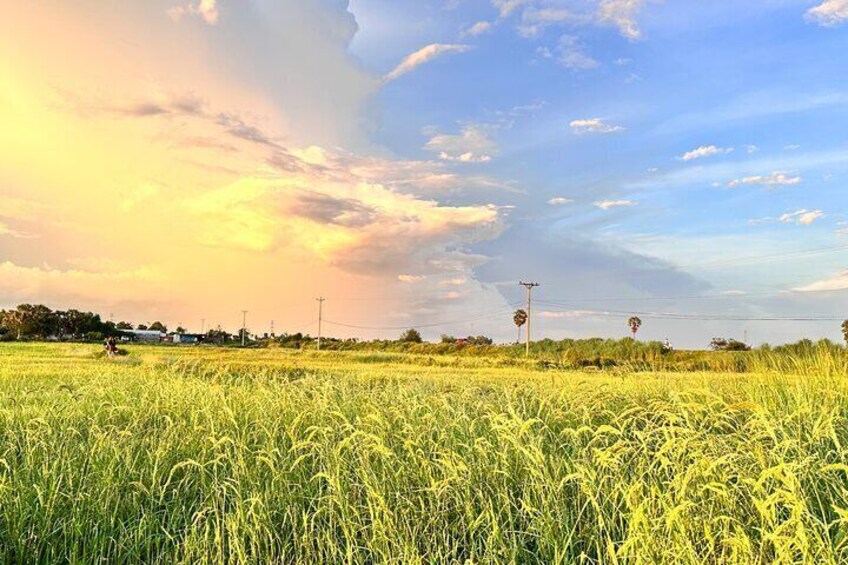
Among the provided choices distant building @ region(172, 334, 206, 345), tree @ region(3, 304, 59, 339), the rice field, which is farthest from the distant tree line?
the rice field

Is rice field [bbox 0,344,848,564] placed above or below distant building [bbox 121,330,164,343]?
below

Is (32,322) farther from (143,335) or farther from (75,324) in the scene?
(143,335)

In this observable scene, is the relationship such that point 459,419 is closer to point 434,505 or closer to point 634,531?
point 434,505

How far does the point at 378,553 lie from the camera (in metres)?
3.31

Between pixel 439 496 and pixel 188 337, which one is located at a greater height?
pixel 188 337

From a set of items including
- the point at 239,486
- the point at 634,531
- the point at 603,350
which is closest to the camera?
the point at 634,531

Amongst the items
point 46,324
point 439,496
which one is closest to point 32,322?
point 46,324

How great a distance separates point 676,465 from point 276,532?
7.90 feet

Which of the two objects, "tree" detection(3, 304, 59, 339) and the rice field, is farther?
"tree" detection(3, 304, 59, 339)

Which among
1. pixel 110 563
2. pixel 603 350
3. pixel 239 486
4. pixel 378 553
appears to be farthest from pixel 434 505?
pixel 603 350

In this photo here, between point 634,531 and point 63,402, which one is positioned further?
point 63,402

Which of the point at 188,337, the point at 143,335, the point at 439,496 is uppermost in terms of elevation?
the point at 143,335

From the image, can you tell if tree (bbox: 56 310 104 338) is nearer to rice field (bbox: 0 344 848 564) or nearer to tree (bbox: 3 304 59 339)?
tree (bbox: 3 304 59 339)

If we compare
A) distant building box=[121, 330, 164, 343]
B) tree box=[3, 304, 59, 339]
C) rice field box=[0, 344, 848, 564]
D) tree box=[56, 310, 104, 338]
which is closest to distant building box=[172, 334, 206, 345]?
distant building box=[121, 330, 164, 343]
